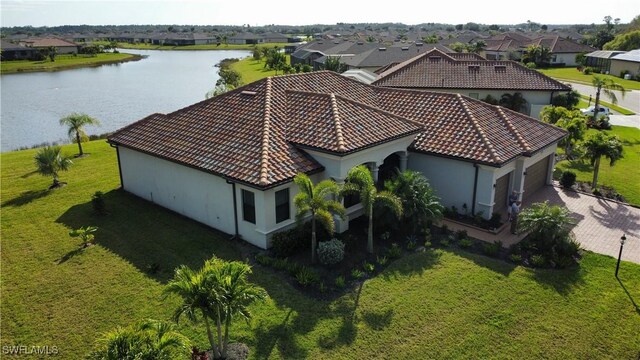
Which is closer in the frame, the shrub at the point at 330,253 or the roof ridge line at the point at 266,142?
the shrub at the point at 330,253

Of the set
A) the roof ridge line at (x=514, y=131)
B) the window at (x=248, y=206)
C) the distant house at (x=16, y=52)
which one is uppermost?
Result: the distant house at (x=16, y=52)

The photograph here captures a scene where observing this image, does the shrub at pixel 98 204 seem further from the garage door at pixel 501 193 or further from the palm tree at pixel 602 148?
the palm tree at pixel 602 148

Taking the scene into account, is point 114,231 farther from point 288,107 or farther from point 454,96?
point 454,96

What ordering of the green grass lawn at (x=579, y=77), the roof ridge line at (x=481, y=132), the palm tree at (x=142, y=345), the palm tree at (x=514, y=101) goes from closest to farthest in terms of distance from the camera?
1. the palm tree at (x=142, y=345)
2. the roof ridge line at (x=481, y=132)
3. the palm tree at (x=514, y=101)
4. the green grass lawn at (x=579, y=77)

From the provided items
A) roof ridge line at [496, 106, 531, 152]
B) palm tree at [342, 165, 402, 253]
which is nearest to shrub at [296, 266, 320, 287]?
palm tree at [342, 165, 402, 253]

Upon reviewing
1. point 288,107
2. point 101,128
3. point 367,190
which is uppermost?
point 288,107

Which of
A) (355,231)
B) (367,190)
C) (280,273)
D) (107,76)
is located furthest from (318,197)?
(107,76)

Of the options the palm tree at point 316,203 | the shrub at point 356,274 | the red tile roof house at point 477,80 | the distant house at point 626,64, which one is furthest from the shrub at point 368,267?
the distant house at point 626,64
